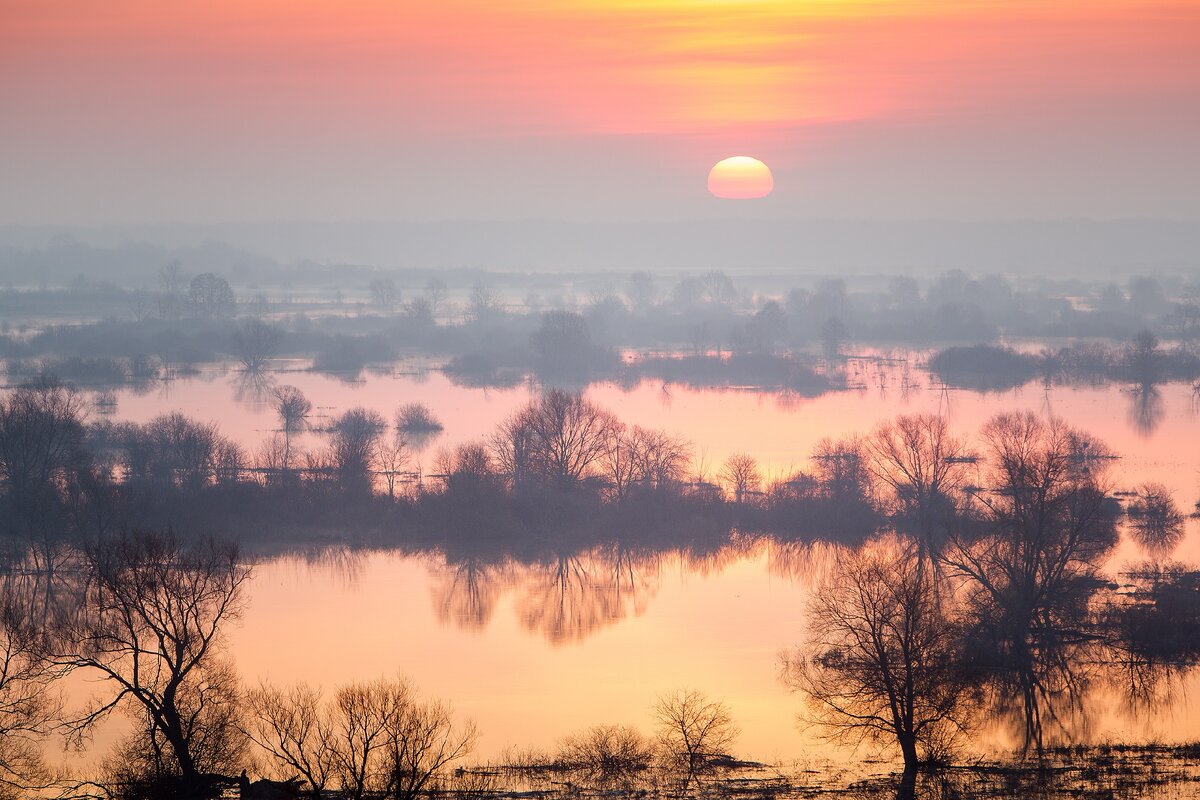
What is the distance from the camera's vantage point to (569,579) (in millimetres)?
28875

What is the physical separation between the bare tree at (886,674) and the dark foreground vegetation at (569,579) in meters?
0.07

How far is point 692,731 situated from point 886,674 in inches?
137

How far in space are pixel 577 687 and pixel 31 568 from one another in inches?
520

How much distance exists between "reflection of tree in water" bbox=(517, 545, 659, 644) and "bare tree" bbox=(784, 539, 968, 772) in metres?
4.30

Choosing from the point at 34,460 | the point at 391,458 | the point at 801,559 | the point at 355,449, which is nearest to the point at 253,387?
the point at 391,458

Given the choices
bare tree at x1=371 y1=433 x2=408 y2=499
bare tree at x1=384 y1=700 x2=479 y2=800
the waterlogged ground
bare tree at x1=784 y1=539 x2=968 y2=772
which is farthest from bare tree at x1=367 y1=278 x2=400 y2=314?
bare tree at x1=384 y1=700 x2=479 y2=800

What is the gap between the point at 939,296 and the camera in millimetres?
104125

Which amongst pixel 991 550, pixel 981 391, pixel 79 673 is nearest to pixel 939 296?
pixel 981 391

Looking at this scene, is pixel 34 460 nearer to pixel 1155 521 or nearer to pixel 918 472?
pixel 918 472

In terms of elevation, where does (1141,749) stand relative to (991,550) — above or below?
below

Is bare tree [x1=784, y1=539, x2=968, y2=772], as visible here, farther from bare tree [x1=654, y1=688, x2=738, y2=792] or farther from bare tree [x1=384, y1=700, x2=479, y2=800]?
bare tree [x1=384, y1=700, x2=479, y2=800]

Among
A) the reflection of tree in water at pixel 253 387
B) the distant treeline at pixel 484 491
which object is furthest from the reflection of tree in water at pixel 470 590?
the reflection of tree in water at pixel 253 387

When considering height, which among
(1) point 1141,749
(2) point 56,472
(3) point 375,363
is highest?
(3) point 375,363

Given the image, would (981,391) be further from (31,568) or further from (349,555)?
(31,568)
